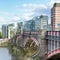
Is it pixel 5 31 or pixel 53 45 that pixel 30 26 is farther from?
pixel 53 45

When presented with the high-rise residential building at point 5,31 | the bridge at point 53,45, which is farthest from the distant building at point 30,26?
the bridge at point 53,45

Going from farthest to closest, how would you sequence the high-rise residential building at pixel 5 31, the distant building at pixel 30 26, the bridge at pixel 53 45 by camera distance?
the high-rise residential building at pixel 5 31
the distant building at pixel 30 26
the bridge at pixel 53 45

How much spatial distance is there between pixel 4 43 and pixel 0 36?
1691cm

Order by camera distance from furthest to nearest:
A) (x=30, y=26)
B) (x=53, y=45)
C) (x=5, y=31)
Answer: (x=5, y=31) → (x=30, y=26) → (x=53, y=45)

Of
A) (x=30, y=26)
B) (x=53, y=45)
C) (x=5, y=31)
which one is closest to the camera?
(x=53, y=45)

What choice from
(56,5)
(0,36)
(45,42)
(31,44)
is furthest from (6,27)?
(45,42)

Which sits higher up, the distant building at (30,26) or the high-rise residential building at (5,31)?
the distant building at (30,26)

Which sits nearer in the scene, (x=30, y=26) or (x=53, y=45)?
(x=53, y=45)

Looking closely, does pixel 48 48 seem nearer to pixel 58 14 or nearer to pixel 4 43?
Answer: pixel 58 14

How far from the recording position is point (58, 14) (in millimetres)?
50438

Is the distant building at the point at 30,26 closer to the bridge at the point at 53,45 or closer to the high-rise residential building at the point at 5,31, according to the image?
the high-rise residential building at the point at 5,31

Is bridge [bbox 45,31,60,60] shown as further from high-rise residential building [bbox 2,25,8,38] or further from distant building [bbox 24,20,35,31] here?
high-rise residential building [bbox 2,25,8,38]

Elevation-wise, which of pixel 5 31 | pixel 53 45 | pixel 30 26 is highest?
pixel 30 26

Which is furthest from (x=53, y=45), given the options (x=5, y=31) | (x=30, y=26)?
(x=5, y=31)
